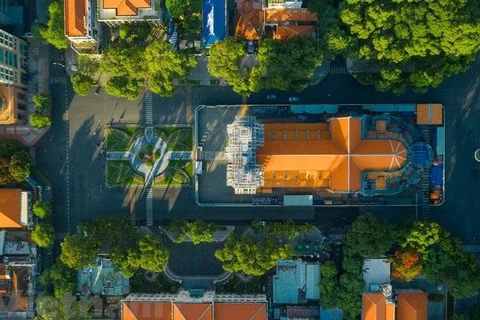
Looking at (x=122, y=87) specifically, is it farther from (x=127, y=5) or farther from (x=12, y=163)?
(x=12, y=163)

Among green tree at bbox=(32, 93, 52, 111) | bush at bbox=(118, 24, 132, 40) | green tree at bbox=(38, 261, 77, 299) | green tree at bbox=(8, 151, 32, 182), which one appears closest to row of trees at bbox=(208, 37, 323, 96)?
bush at bbox=(118, 24, 132, 40)

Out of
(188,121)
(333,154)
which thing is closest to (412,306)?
(333,154)

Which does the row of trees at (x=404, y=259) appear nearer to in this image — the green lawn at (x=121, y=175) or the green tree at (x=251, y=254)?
the green tree at (x=251, y=254)

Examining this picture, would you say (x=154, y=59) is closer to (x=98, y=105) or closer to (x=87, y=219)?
(x=98, y=105)

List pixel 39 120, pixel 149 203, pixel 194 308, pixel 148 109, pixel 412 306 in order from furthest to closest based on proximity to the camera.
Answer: pixel 149 203
pixel 148 109
pixel 39 120
pixel 412 306
pixel 194 308

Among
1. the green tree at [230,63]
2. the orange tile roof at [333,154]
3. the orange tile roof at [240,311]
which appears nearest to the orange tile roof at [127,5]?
the green tree at [230,63]

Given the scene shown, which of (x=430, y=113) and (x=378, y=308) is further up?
(x=430, y=113)

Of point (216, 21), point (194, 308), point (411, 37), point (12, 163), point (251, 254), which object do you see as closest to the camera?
point (411, 37)
